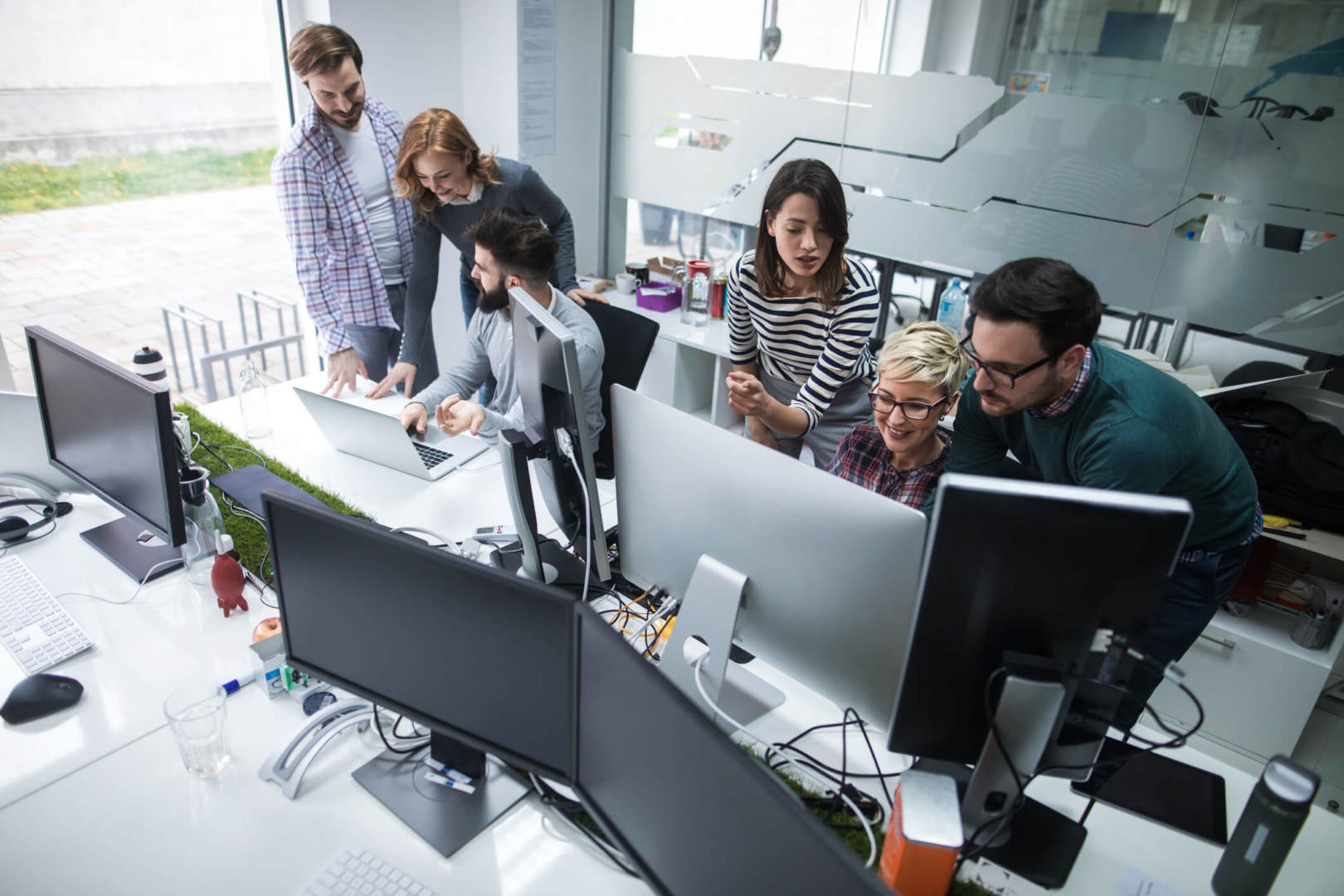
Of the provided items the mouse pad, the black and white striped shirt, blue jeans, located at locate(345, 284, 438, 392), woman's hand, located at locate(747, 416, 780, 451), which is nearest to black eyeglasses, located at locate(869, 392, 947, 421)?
the black and white striped shirt

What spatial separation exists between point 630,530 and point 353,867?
26.6 inches

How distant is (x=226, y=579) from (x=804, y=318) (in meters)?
1.48

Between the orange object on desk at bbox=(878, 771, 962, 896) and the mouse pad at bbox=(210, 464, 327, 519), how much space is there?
4.71 feet

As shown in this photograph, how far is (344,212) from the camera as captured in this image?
2.80 m

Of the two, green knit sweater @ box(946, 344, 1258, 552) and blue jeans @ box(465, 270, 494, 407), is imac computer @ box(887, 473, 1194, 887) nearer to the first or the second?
green knit sweater @ box(946, 344, 1258, 552)

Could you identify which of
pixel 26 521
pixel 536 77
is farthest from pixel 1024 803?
pixel 536 77

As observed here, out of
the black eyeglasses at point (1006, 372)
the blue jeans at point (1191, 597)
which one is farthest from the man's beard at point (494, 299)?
the blue jeans at point (1191, 597)

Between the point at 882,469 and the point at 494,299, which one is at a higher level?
the point at 494,299

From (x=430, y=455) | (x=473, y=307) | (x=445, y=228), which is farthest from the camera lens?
(x=473, y=307)

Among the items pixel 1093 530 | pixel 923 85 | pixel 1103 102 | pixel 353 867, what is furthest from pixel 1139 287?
pixel 353 867

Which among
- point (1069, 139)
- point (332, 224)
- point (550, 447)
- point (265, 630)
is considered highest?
point (1069, 139)

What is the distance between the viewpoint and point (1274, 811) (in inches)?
43.9

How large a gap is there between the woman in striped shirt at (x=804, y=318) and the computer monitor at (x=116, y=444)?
3.73ft

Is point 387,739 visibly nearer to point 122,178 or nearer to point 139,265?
point 122,178
